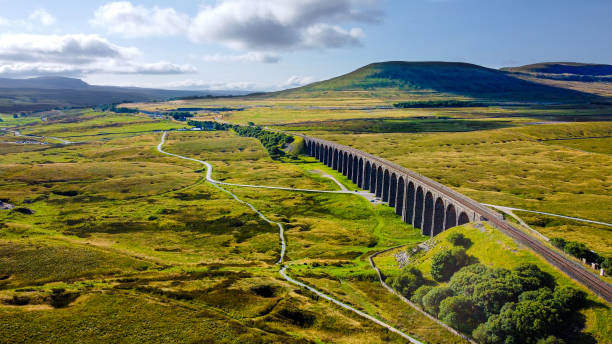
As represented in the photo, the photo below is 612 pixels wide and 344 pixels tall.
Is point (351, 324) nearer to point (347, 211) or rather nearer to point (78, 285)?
point (78, 285)

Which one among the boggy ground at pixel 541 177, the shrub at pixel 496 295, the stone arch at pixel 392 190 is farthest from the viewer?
the stone arch at pixel 392 190

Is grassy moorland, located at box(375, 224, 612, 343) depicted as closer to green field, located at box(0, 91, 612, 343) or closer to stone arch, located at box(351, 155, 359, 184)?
green field, located at box(0, 91, 612, 343)

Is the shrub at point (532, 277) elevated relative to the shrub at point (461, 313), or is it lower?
elevated

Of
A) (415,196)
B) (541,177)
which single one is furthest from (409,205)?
(541,177)

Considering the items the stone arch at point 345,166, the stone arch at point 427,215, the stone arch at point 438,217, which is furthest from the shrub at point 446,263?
the stone arch at point 345,166

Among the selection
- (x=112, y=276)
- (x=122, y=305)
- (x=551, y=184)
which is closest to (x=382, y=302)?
(x=122, y=305)

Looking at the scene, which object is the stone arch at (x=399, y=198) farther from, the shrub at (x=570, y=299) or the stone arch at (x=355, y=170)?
the shrub at (x=570, y=299)

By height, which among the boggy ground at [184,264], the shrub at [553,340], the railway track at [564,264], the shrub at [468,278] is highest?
the railway track at [564,264]
